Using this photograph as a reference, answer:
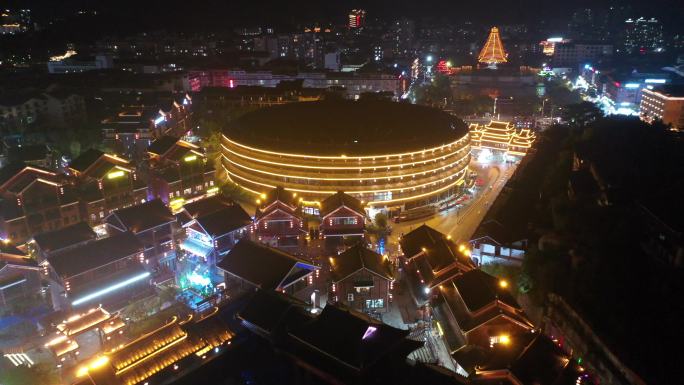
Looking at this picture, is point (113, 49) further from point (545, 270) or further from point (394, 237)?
point (545, 270)

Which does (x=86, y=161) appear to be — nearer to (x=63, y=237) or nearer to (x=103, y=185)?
(x=103, y=185)

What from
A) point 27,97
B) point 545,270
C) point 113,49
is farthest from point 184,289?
point 113,49

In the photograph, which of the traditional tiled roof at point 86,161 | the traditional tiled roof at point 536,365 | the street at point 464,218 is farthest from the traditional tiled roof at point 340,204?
the traditional tiled roof at point 86,161

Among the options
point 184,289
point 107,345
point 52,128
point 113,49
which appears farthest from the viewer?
point 113,49

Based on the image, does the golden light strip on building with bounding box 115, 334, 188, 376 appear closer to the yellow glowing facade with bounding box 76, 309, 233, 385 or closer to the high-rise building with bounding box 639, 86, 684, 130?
the yellow glowing facade with bounding box 76, 309, 233, 385

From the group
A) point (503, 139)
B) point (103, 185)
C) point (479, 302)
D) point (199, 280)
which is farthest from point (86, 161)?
point (503, 139)

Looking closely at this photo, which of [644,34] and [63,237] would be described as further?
[644,34]
